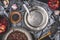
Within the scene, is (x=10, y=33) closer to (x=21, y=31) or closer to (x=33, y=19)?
(x=21, y=31)

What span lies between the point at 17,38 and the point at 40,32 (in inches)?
8.6

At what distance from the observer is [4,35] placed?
2.05m

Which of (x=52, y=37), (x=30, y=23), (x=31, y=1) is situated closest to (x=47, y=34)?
(x=52, y=37)

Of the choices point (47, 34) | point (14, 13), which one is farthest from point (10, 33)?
point (47, 34)

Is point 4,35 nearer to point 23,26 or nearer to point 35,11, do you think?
point 23,26

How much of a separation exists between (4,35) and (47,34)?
1.29ft

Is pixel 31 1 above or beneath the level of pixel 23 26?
above

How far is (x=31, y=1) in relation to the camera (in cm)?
201

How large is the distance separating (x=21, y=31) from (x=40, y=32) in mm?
175

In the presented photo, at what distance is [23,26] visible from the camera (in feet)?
6.68

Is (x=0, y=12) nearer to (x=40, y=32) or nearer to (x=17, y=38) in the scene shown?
(x=17, y=38)

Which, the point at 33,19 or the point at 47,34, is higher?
the point at 33,19

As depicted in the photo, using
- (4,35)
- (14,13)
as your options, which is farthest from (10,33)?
(14,13)

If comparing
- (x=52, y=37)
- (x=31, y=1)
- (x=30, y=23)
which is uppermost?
(x=31, y=1)
